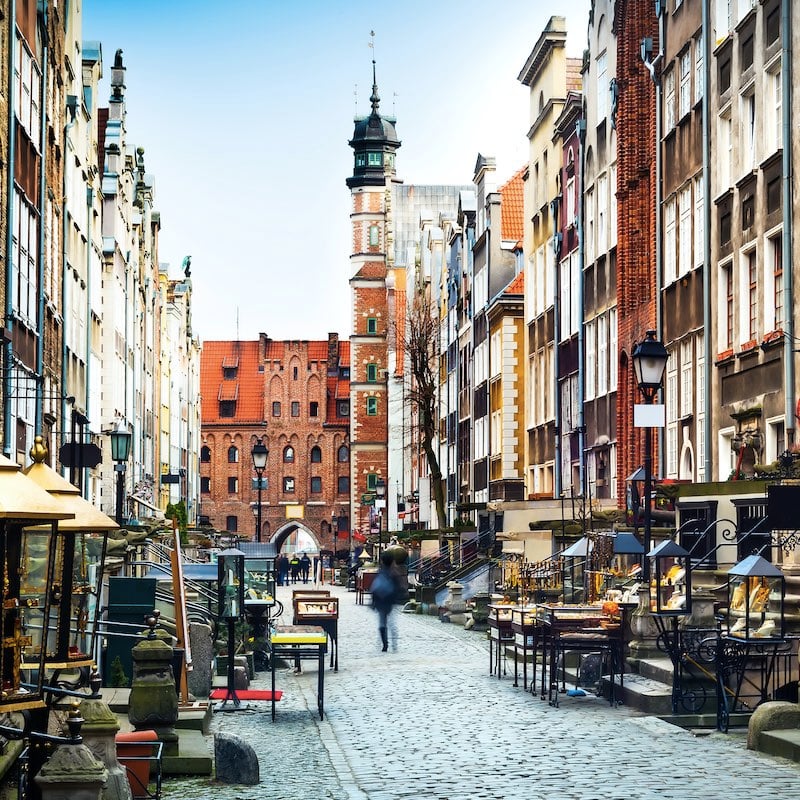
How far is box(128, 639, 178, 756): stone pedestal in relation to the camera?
13.4m

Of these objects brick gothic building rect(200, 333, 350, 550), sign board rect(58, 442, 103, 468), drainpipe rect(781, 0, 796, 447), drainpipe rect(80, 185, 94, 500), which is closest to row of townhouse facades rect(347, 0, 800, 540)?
drainpipe rect(781, 0, 796, 447)

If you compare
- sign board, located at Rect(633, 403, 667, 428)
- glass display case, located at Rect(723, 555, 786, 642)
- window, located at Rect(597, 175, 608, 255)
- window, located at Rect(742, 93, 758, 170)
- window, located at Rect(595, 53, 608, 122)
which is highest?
window, located at Rect(595, 53, 608, 122)

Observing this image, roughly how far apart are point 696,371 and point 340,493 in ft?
272

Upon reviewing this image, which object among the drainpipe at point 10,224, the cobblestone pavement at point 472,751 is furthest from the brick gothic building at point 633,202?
the drainpipe at point 10,224

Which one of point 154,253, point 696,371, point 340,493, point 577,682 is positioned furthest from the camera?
point 340,493

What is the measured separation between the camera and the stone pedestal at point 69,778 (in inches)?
343

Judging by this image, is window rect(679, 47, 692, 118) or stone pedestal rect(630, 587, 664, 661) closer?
stone pedestal rect(630, 587, 664, 661)

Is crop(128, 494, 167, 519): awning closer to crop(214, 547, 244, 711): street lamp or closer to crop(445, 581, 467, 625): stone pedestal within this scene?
crop(445, 581, 467, 625): stone pedestal

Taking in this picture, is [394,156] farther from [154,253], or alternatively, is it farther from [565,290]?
[565,290]

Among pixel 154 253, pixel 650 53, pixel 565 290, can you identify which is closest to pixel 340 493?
pixel 154 253

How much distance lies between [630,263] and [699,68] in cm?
624

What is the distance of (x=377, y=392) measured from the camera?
10262 cm

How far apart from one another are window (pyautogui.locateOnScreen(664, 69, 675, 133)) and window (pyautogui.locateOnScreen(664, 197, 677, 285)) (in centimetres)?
140

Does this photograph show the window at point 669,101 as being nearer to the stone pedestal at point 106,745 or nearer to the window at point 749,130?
the window at point 749,130
